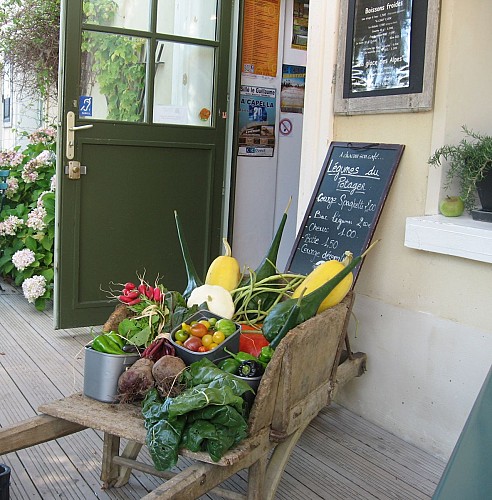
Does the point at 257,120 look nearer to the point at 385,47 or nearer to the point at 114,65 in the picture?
the point at 114,65

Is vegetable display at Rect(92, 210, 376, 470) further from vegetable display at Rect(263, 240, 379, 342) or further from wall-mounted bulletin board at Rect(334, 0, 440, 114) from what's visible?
wall-mounted bulletin board at Rect(334, 0, 440, 114)

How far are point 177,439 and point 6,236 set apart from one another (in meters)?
4.21

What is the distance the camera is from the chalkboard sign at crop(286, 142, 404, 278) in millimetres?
3268

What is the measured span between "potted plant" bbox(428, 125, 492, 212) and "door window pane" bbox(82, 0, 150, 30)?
2.26 m

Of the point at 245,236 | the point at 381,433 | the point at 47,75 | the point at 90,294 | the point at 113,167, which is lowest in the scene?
the point at 381,433

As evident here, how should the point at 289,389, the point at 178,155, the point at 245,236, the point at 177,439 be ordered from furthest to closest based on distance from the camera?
1. the point at 245,236
2. the point at 178,155
3. the point at 289,389
4. the point at 177,439

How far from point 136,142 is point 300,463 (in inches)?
95.1

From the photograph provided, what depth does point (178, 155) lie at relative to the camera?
4.77m

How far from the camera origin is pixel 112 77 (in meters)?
4.50

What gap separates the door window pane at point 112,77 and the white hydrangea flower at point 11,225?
1.49 m

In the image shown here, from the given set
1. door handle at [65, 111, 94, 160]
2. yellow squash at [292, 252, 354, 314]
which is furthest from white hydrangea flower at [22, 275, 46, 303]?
yellow squash at [292, 252, 354, 314]

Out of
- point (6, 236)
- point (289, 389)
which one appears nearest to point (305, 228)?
point (289, 389)

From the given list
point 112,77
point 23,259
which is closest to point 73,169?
point 112,77

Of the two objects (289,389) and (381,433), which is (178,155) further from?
(289,389)
